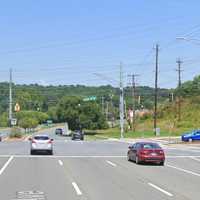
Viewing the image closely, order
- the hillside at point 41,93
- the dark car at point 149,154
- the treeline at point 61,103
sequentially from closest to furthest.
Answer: the dark car at point 149,154 < the treeline at point 61,103 < the hillside at point 41,93

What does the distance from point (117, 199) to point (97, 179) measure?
680 cm

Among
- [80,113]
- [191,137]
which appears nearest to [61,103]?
[80,113]

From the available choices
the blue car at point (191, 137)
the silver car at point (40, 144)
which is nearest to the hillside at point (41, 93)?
the blue car at point (191, 137)

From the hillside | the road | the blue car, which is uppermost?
the hillside

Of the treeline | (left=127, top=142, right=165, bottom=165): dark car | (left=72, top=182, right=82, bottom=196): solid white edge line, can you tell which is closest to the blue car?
(left=127, top=142, right=165, bottom=165): dark car

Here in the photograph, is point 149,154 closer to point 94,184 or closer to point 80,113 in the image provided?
point 94,184

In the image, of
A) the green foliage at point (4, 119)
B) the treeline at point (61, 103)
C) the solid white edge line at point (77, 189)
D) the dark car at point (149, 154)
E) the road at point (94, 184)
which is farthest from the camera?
the green foliage at point (4, 119)

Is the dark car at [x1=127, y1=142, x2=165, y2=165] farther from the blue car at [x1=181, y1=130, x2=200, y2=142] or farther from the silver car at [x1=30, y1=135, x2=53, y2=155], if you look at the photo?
the blue car at [x1=181, y1=130, x2=200, y2=142]

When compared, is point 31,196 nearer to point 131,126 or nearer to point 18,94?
point 131,126

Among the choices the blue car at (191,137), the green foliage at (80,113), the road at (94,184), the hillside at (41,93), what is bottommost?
the blue car at (191,137)

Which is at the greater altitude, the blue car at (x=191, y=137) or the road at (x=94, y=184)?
the road at (x=94, y=184)

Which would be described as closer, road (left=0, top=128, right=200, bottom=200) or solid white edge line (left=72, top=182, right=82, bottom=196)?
road (left=0, top=128, right=200, bottom=200)

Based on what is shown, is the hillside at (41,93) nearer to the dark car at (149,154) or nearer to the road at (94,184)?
the dark car at (149,154)

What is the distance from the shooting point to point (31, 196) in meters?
17.1
